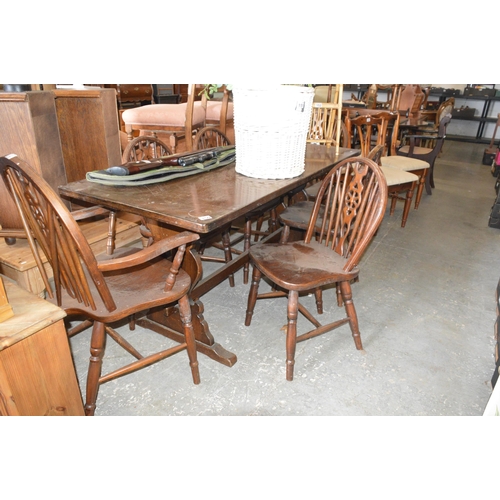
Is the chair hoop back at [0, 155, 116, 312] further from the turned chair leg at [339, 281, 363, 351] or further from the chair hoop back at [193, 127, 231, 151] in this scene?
the chair hoop back at [193, 127, 231, 151]

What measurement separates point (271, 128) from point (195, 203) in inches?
20.4

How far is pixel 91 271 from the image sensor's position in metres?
1.25

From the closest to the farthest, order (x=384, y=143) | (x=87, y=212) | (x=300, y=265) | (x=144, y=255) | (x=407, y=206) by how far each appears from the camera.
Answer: (x=144, y=255), (x=87, y=212), (x=300, y=265), (x=384, y=143), (x=407, y=206)

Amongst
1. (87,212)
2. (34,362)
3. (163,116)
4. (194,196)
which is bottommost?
(34,362)

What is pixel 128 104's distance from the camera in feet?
20.8

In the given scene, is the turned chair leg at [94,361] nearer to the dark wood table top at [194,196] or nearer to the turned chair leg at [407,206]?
the dark wood table top at [194,196]

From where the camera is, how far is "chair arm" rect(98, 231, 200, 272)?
130 centimetres

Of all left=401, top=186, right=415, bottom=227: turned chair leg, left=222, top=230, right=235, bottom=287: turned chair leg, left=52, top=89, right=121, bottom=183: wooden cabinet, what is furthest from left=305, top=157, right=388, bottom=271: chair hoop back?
left=401, top=186, right=415, bottom=227: turned chair leg

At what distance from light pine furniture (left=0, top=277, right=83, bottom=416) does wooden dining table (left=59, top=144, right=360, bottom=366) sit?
47 centimetres

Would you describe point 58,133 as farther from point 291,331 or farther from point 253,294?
point 291,331

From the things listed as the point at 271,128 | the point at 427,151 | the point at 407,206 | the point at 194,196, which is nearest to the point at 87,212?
the point at 194,196

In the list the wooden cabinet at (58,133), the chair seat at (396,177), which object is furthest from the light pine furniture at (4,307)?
the chair seat at (396,177)

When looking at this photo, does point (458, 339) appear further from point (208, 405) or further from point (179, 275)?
point (179, 275)

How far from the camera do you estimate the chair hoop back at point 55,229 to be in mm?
1141
